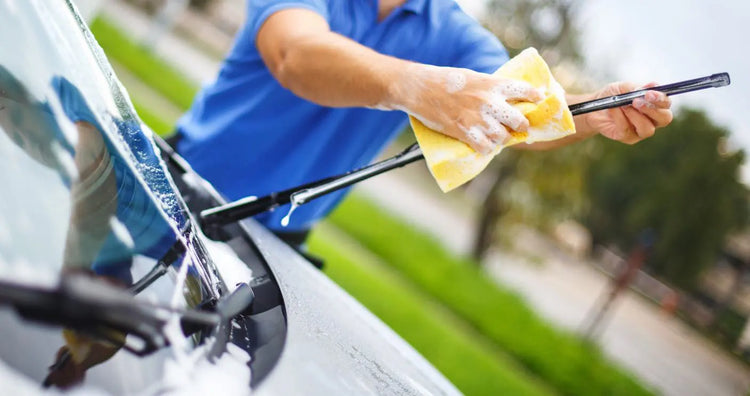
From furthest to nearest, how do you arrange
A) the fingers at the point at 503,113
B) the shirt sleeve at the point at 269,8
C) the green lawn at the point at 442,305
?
1. the green lawn at the point at 442,305
2. the shirt sleeve at the point at 269,8
3. the fingers at the point at 503,113

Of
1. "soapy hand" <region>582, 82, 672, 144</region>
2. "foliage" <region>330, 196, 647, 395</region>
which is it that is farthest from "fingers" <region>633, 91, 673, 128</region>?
"foliage" <region>330, 196, 647, 395</region>

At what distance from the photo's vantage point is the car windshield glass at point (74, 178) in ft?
2.63

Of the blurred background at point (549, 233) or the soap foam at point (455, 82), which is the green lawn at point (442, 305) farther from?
the soap foam at point (455, 82)

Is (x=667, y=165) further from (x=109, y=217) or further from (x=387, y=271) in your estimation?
(x=109, y=217)

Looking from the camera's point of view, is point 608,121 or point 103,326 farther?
point 608,121

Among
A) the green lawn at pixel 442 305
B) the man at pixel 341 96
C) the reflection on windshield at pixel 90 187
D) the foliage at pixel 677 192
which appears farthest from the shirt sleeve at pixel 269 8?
the foliage at pixel 677 192

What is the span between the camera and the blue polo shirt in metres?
1.46

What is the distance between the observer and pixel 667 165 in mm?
8211

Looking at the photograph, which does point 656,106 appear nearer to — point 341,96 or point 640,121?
point 640,121

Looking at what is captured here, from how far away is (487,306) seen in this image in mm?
6863

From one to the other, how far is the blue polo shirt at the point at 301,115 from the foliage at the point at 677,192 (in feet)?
16.3

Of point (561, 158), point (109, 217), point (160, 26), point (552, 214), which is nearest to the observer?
point (109, 217)

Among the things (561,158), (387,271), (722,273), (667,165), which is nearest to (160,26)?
(387,271)

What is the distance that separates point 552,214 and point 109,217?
8.22 m
